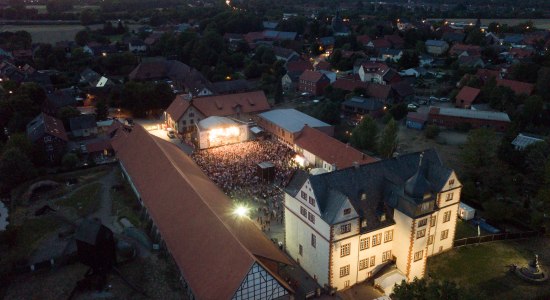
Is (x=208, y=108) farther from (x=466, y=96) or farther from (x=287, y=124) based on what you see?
(x=466, y=96)

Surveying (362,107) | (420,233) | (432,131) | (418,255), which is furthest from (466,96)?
(418,255)

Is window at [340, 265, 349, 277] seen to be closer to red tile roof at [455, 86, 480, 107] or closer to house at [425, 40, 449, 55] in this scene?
red tile roof at [455, 86, 480, 107]

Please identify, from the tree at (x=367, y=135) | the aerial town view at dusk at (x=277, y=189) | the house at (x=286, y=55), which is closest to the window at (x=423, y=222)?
the aerial town view at dusk at (x=277, y=189)

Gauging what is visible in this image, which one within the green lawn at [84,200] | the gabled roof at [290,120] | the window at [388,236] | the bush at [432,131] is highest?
the window at [388,236]

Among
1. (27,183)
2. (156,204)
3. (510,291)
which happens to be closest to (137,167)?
(156,204)

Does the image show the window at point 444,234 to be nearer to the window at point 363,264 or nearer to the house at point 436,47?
the window at point 363,264
